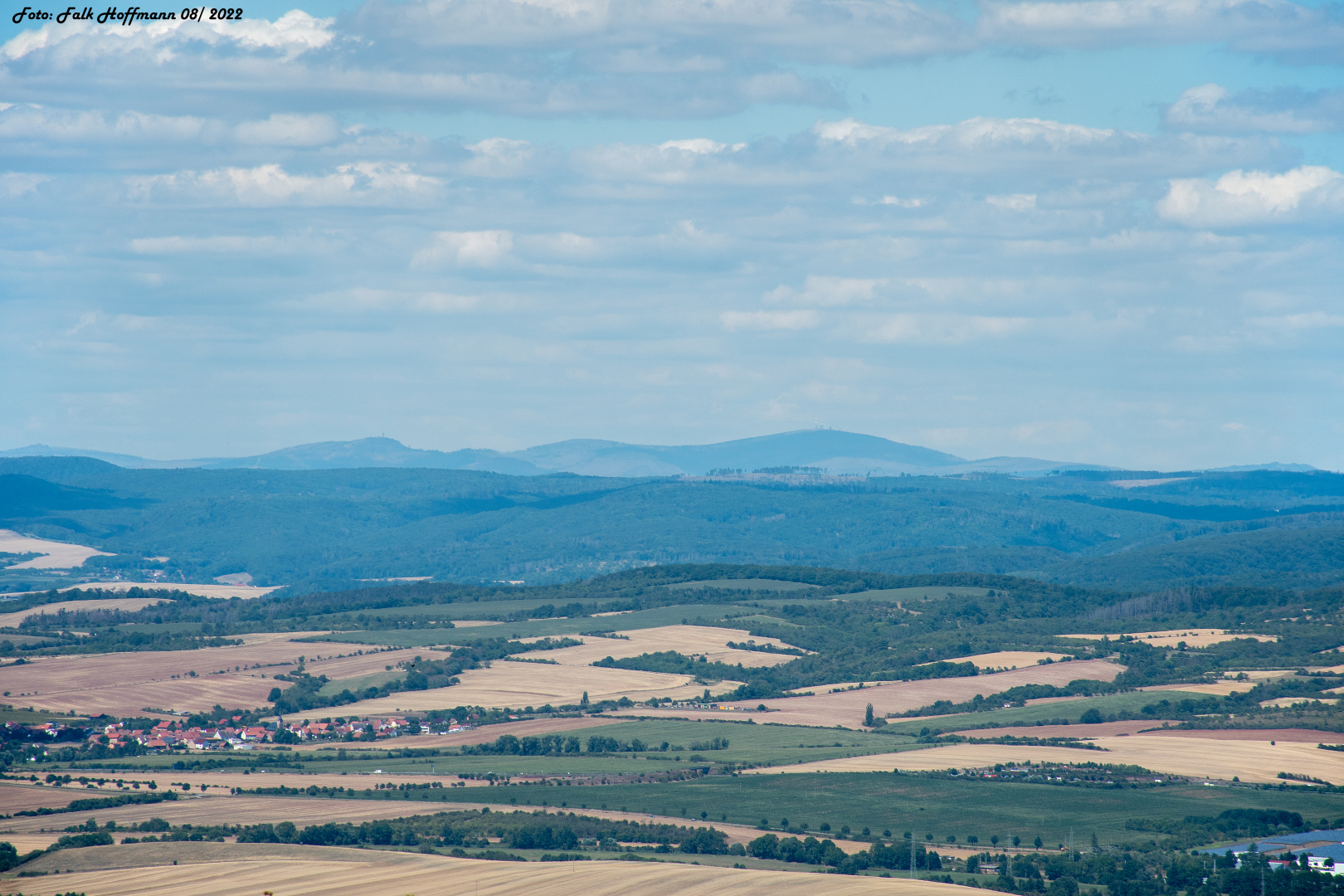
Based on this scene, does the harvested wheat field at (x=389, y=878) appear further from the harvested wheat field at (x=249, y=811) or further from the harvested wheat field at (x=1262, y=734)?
the harvested wheat field at (x=1262, y=734)

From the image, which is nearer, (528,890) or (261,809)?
(528,890)

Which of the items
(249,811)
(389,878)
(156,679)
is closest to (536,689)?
(156,679)

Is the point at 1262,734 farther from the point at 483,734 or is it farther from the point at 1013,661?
the point at 483,734

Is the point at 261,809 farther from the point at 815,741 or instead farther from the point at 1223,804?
the point at 1223,804

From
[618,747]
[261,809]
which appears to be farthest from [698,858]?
[618,747]

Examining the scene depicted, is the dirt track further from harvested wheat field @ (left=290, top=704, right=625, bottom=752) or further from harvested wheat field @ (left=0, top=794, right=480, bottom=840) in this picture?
harvested wheat field @ (left=0, top=794, right=480, bottom=840)

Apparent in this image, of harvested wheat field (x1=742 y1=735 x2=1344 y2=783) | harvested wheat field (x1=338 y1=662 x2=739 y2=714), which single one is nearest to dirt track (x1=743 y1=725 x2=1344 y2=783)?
harvested wheat field (x1=742 y1=735 x2=1344 y2=783)
